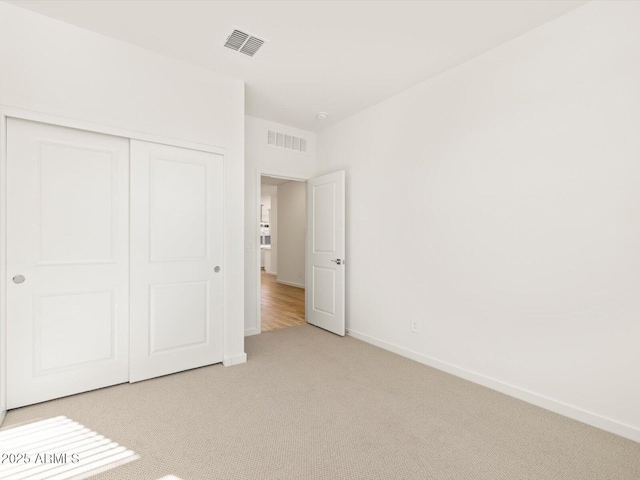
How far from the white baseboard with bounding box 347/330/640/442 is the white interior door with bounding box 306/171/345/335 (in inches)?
40.1

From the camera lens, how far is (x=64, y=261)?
2.35 metres

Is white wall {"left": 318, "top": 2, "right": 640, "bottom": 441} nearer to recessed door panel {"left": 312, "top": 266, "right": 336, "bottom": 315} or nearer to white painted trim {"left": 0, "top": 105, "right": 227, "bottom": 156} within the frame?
recessed door panel {"left": 312, "top": 266, "right": 336, "bottom": 315}

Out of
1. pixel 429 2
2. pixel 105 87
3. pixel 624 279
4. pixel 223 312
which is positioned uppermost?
Result: pixel 429 2

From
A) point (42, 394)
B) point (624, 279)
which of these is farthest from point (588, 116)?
point (42, 394)

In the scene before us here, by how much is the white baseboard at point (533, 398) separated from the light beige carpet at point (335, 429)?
2.8 inches

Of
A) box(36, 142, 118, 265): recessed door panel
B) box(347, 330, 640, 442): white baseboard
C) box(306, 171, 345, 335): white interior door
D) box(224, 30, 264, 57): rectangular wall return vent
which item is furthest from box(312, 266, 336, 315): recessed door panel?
box(224, 30, 264, 57): rectangular wall return vent

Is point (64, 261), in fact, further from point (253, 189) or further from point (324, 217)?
point (324, 217)

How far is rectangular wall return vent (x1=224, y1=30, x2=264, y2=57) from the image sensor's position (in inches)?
96.2

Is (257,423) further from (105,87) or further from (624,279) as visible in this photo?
(105,87)

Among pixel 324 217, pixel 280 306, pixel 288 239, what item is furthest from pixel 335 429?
pixel 288 239

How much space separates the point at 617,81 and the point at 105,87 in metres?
3.65

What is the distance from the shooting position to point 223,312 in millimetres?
3049

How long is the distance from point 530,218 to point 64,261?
11.7ft

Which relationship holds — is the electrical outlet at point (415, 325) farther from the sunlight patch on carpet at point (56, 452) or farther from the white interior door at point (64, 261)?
the white interior door at point (64, 261)
